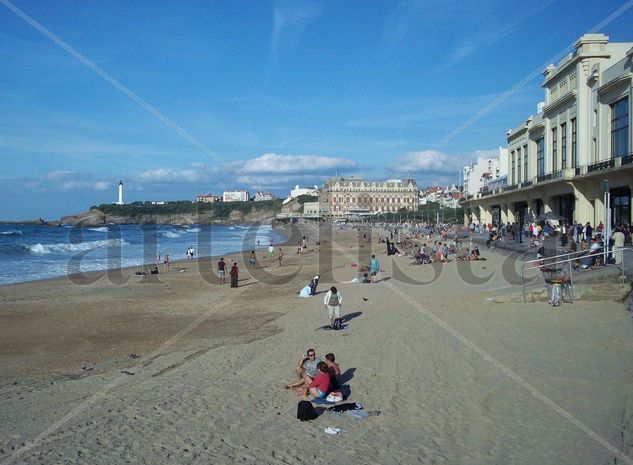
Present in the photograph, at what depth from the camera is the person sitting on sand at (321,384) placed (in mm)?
7508

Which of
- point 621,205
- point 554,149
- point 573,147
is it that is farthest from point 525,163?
point 621,205

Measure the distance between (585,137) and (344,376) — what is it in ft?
77.6

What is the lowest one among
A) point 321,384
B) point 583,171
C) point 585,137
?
point 321,384

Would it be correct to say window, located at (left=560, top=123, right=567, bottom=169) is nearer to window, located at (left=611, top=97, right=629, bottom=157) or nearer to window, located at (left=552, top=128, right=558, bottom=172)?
window, located at (left=552, top=128, right=558, bottom=172)

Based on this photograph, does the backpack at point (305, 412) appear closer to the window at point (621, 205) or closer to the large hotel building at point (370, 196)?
the window at point (621, 205)

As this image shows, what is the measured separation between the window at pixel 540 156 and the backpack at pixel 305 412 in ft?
105

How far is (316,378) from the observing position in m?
7.60

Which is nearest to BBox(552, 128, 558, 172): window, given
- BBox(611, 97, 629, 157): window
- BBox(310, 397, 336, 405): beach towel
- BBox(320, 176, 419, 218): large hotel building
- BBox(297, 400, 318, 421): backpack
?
BBox(611, 97, 629, 157): window

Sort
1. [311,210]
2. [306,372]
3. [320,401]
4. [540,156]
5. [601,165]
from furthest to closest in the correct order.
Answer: [311,210] → [540,156] → [601,165] → [306,372] → [320,401]

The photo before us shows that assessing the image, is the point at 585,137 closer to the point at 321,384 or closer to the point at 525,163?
the point at 525,163

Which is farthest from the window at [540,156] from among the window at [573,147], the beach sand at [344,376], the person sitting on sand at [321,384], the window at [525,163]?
the person sitting on sand at [321,384]

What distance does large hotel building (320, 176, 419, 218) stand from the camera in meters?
156

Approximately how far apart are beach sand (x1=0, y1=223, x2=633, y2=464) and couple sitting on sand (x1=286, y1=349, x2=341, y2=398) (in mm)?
283

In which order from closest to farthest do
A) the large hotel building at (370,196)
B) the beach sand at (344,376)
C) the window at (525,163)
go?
1. the beach sand at (344,376)
2. the window at (525,163)
3. the large hotel building at (370,196)
